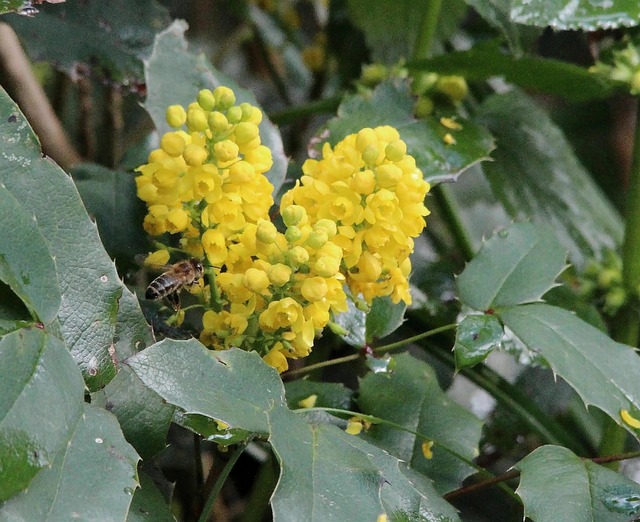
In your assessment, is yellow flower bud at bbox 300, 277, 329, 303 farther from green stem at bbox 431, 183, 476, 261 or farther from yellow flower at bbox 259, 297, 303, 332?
green stem at bbox 431, 183, 476, 261

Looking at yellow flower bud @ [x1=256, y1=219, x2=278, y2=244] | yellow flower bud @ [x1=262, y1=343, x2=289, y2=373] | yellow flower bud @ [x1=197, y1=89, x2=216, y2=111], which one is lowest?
yellow flower bud @ [x1=262, y1=343, x2=289, y2=373]

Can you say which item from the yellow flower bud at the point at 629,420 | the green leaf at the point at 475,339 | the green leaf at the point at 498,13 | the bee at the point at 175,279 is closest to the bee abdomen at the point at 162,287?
the bee at the point at 175,279

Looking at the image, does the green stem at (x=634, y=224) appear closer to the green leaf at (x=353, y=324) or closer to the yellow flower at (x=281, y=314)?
the green leaf at (x=353, y=324)

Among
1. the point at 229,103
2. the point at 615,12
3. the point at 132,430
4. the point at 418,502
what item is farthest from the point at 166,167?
the point at 615,12

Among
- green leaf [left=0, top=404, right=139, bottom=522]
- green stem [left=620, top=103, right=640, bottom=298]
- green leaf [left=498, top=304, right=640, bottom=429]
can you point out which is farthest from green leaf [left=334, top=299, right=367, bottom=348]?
green stem [left=620, top=103, right=640, bottom=298]

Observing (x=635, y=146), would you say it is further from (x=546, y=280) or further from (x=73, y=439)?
(x=73, y=439)

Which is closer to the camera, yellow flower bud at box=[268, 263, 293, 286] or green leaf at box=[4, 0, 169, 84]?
yellow flower bud at box=[268, 263, 293, 286]

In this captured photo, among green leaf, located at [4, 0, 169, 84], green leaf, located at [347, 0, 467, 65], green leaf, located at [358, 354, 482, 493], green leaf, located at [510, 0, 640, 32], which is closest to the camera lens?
green leaf, located at [358, 354, 482, 493]
